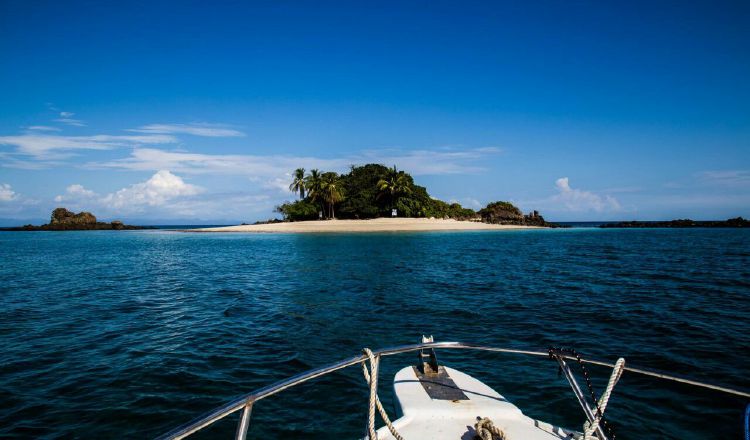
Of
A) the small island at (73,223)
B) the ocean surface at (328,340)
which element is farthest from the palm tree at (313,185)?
the small island at (73,223)

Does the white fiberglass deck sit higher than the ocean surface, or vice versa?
the white fiberglass deck

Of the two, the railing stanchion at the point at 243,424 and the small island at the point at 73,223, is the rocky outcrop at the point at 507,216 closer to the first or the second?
the railing stanchion at the point at 243,424

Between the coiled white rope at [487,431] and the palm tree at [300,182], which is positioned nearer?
the coiled white rope at [487,431]

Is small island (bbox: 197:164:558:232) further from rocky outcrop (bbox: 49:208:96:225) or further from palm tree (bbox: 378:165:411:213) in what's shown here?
rocky outcrop (bbox: 49:208:96:225)

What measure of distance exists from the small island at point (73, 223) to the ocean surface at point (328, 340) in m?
116

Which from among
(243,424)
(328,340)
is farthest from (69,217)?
(243,424)

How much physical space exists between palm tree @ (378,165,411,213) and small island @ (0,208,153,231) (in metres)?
90.3

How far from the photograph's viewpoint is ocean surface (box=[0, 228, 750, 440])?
600 cm

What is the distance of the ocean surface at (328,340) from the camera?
6.00m

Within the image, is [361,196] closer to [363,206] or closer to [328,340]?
[363,206]

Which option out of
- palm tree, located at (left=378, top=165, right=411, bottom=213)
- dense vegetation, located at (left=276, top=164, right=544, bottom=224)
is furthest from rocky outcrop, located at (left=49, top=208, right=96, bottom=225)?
palm tree, located at (left=378, top=165, right=411, bottom=213)

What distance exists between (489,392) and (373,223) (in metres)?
69.5

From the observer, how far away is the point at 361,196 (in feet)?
276

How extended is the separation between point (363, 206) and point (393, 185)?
27.4 feet
